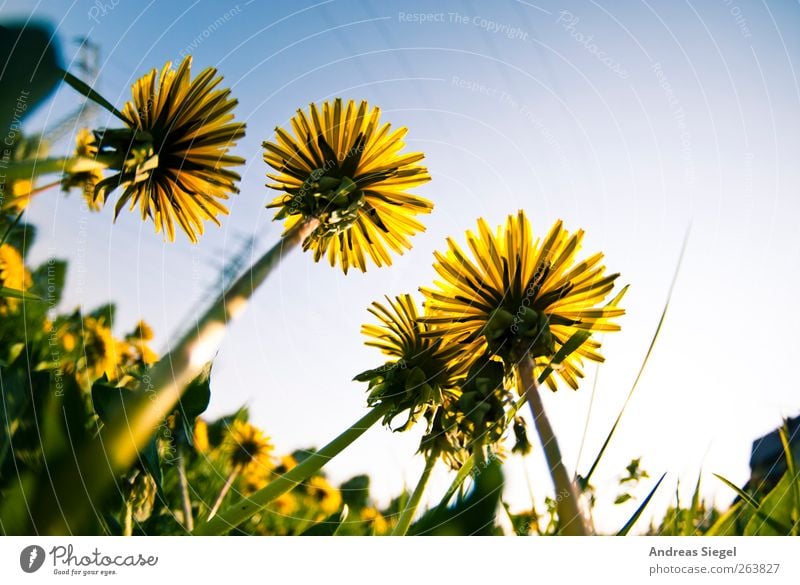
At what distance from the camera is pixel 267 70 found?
0.51 metres

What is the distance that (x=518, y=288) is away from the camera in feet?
1.42

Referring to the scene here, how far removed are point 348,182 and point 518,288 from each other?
17 centimetres

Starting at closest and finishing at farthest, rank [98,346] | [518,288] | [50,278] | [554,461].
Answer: [554,461], [518,288], [50,278], [98,346]

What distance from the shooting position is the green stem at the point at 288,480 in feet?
1.21

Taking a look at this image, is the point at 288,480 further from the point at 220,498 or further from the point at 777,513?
the point at 777,513

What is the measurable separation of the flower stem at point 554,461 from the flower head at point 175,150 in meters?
0.30

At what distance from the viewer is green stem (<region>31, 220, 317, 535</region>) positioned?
344 millimetres

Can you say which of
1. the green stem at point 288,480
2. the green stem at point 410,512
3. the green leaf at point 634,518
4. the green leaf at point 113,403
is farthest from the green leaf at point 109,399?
the green leaf at point 634,518

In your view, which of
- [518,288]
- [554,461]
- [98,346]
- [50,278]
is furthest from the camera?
[98,346]

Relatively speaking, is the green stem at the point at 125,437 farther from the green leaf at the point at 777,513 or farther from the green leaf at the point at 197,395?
the green leaf at the point at 777,513

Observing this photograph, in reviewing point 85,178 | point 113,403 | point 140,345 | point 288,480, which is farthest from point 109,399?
point 140,345
